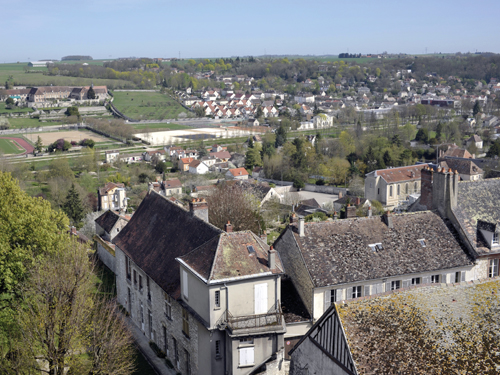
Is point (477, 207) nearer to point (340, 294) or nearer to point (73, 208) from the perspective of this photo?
point (340, 294)

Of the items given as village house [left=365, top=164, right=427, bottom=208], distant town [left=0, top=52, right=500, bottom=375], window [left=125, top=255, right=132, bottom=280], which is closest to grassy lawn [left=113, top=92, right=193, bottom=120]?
village house [left=365, top=164, right=427, bottom=208]

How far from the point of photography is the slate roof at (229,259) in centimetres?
2016

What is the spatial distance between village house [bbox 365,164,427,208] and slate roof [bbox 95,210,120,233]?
3103 centimetres

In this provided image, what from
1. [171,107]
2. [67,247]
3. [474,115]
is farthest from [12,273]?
[171,107]

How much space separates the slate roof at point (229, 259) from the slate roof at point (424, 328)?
20.9ft

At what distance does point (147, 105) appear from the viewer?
164 meters

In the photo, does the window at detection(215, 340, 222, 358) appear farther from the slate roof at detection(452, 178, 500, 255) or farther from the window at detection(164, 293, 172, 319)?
the slate roof at detection(452, 178, 500, 255)

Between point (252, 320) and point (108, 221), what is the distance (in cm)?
2552

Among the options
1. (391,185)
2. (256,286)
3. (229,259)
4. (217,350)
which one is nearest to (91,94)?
(391,185)

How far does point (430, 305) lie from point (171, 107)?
156646 mm

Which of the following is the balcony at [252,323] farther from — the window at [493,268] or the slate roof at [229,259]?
the window at [493,268]

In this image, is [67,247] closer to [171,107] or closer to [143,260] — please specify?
[143,260]

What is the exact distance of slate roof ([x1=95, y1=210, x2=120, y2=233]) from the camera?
42156 mm

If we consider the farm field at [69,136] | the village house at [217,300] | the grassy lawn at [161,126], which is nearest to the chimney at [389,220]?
the village house at [217,300]
